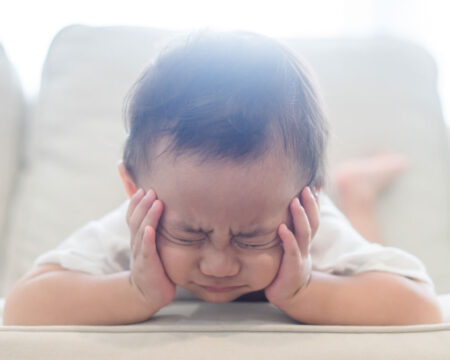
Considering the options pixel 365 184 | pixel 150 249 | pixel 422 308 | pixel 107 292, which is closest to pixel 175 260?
pixel 150 249

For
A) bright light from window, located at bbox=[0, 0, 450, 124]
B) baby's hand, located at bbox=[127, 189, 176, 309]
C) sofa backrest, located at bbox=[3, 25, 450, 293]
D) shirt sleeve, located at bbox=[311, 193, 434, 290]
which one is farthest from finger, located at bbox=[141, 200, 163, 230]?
bright light from window, located at bbox=[0, 0, 450, 124]

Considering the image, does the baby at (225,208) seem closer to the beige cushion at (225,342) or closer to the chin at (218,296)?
the chin at (218,296)

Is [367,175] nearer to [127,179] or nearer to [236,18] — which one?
[127,179]

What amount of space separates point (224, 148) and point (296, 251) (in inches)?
7.8

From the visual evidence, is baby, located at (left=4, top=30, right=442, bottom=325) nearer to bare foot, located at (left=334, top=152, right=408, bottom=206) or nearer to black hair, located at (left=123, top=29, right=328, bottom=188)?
black hair, located at (left=123, top=29, right=328, bottom=188)

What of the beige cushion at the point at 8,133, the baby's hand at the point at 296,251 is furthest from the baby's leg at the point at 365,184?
the beige cushion at the point at 8,133

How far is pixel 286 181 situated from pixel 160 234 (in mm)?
195

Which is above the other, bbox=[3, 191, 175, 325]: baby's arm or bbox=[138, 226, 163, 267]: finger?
bbox=[138, 226, 163, 267]: finger

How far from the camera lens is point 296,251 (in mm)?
724

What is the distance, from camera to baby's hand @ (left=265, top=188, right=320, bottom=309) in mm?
709

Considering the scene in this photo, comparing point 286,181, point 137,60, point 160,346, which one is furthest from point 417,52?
point 160,346

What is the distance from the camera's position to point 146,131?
27.3 inches

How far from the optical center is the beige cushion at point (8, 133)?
1216mm

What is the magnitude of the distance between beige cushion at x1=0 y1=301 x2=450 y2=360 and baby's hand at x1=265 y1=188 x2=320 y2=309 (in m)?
0.12
